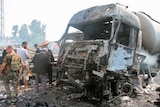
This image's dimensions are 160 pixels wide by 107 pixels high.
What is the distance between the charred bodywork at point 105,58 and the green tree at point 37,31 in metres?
49.1

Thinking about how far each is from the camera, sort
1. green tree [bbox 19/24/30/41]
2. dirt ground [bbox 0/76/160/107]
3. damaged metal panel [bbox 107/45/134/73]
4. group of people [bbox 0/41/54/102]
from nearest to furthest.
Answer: dirt ground [bbox 0/76/160/107] → damaged metal panel [bbox 107/45/134/73] → group of people [bbox 0/41/54/102] → green tree [bbox 19/24/30/41]

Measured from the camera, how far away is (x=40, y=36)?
186 ft

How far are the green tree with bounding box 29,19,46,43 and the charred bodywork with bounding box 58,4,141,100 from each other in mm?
49135

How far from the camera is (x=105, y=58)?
19.1 ft

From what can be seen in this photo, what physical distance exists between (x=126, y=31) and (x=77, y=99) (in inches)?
96.4

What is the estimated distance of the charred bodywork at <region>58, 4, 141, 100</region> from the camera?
231 inches

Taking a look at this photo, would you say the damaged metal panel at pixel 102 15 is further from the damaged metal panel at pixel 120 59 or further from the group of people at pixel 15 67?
the group of people at pixel 15 67

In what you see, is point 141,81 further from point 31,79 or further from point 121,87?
point 31,79

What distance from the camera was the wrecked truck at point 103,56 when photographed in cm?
588

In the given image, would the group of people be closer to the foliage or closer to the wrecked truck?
the wrecked truck

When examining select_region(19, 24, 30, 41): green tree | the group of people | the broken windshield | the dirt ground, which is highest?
select_region(19, 24, 30, 41): green tree

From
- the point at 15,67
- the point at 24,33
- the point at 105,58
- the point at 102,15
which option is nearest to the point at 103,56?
the point at 105,58

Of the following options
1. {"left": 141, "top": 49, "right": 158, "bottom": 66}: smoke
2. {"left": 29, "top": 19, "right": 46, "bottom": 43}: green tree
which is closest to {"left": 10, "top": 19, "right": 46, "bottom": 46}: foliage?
{"left": 29, "top": 19, "right": 46, "bottom": 43}: green tree

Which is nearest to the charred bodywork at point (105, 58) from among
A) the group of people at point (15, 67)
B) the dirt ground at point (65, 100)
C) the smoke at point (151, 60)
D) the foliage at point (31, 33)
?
the dirt ground at point (65, 100)
